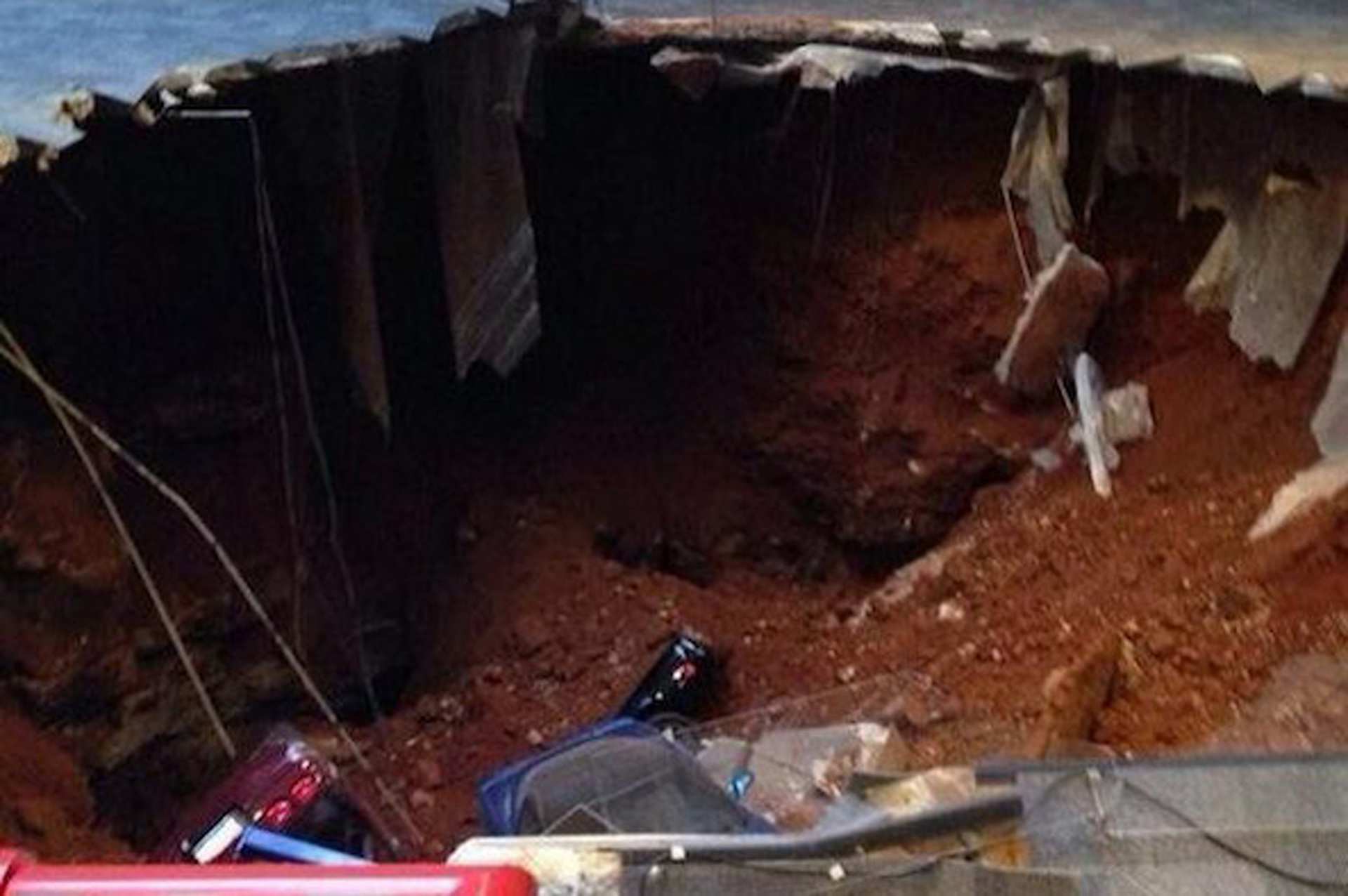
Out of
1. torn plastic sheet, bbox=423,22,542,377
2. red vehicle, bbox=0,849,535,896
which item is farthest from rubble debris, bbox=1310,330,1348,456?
red vehicle, bbox=0,849,535,896

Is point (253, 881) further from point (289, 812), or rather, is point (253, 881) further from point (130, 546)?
point (130, 546)

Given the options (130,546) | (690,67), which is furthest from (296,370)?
(690,67)

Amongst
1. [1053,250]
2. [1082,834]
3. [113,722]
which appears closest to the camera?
[1082,834]

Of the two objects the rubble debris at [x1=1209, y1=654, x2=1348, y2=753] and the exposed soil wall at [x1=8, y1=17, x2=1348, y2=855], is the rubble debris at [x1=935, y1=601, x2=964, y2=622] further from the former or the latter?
the rubble debris at [x1=1209, y1=654, x2=1348, y2=753]

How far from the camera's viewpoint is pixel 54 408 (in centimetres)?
381

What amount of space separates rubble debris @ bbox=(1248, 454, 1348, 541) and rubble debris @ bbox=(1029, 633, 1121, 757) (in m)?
0.39

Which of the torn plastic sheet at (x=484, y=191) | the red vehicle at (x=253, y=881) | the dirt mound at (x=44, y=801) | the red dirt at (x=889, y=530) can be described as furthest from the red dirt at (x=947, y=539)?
the red vehicle at (x=253, y=881)

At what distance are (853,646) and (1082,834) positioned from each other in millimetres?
1860

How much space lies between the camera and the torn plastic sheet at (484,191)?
14.1 ft

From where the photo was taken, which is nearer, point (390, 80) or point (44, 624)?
point (44, 624)

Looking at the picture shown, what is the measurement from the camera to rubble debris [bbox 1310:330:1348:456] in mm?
3656

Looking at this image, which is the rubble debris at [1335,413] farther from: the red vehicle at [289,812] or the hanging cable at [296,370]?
the hanging cable at [296,370]

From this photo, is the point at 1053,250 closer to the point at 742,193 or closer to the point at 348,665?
the point at 742,193

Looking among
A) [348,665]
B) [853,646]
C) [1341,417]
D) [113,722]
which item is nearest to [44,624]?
[113,722]
